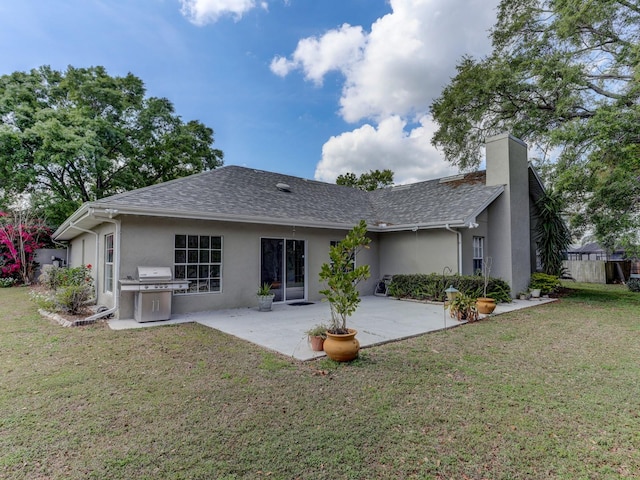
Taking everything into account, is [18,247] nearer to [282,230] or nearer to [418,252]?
[282,230]

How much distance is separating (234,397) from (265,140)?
14.9m

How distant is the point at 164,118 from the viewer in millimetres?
23516

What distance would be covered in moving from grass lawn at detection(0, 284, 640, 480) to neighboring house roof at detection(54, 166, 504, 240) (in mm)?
3481

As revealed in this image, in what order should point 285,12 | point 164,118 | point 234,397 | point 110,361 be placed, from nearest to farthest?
point 234,397
point 110,361
point 285,12
point 164,118

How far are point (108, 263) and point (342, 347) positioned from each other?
769 cm

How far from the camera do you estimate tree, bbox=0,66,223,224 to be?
17.6m

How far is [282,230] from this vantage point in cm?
1062

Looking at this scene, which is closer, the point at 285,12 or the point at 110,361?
the point at 110,361

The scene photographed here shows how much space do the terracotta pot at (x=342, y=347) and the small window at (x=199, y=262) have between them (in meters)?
5.23

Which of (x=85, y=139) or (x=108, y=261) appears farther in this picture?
(x=85, y=139)

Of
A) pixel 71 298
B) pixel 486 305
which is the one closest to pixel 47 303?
pixel 71 298

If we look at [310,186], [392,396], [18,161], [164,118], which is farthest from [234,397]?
[164,118]

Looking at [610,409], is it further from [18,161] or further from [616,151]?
[18,161]

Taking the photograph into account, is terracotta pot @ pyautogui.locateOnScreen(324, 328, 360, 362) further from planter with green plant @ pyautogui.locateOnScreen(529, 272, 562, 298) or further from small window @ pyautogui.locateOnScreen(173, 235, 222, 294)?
planter with green plant @ pyautogui.locateOnScreen(529, 272, 562, 298)
